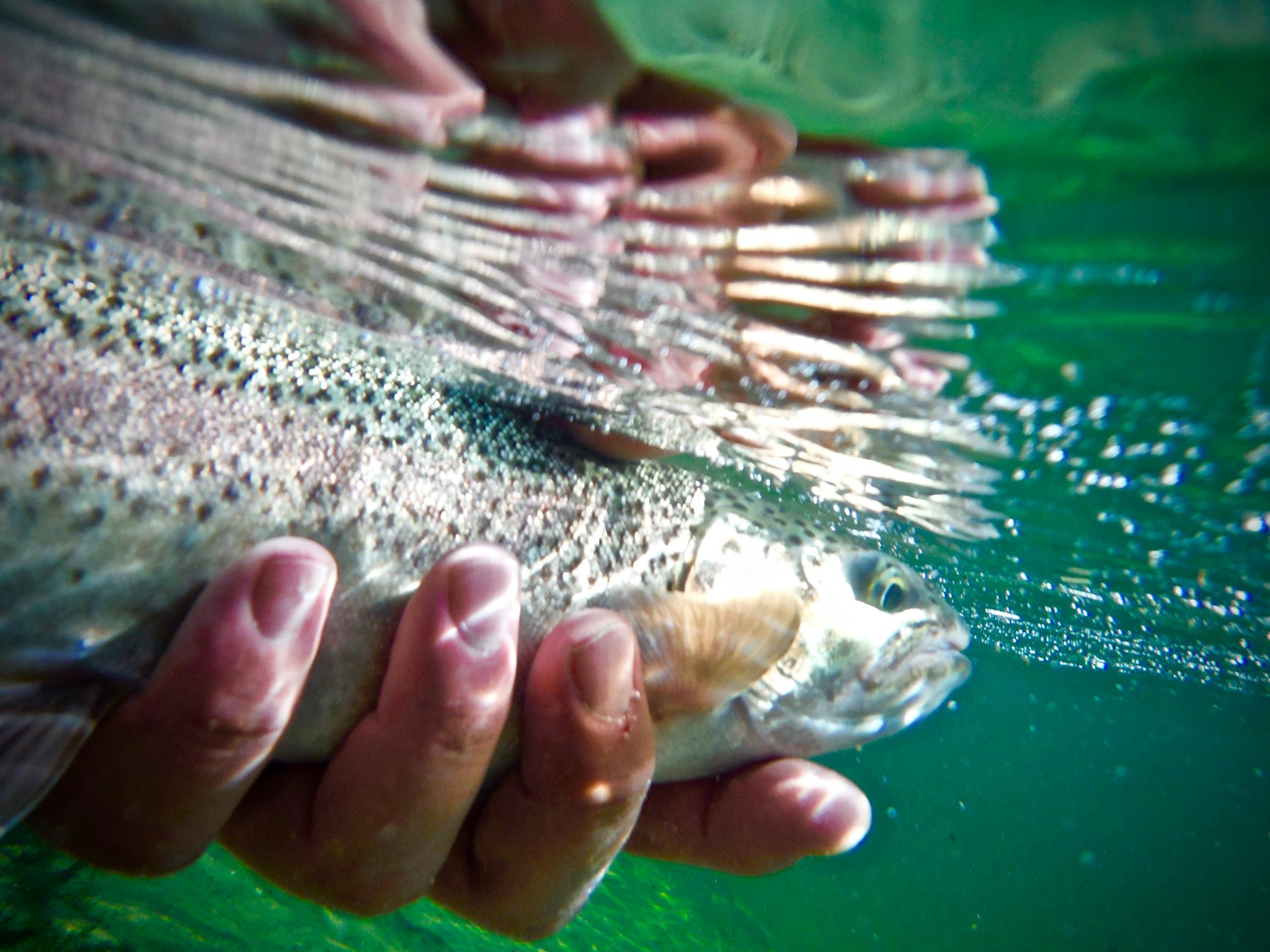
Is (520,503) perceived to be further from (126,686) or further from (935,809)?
(935,809)

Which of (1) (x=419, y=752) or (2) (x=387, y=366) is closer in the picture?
(1) (x=419, y=752)

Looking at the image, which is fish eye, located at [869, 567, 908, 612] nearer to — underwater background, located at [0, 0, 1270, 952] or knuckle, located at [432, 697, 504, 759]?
underwater background, located at [0, 0, 1270, 952]

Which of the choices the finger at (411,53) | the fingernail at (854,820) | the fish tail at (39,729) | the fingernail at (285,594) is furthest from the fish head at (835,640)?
the fish tail at (39,729)

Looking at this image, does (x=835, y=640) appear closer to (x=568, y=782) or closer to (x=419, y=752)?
(x=568, y=782)

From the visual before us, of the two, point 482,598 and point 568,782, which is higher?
point 482,598

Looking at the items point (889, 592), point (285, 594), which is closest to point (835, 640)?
point (889, 592)

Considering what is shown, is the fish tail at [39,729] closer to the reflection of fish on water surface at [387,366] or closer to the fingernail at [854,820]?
the reflection of fish on water surface at [387,366]

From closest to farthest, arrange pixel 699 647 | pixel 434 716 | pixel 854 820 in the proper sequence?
pixel 434 716
pixel 699 647
pixel 854 820

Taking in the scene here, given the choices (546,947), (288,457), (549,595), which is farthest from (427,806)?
(546,947)
